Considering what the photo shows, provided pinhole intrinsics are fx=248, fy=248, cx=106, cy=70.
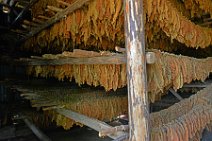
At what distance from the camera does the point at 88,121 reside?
3053mm

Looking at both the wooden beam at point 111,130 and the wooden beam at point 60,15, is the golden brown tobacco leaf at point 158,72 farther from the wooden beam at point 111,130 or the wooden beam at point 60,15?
the wooden beam at point 60,15

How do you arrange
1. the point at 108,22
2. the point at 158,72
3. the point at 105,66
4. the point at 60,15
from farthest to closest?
the point at 60,15 < the point at 108,22 < the point at 105,66 < the point at 158,72

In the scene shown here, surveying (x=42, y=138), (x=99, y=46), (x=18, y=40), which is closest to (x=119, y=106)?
→ (x=99, y=46)

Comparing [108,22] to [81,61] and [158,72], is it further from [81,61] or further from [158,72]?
[158,72]

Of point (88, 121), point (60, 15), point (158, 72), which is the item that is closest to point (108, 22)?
point (60, 15)

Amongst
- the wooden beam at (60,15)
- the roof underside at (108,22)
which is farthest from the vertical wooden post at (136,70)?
the wooden beam at (60,15)

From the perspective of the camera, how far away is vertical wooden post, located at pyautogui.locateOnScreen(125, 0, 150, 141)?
2.21 metres

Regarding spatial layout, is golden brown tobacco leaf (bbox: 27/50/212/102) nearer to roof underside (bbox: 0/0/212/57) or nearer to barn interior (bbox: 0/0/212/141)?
barn interior (bbox: 0/0/212/141)

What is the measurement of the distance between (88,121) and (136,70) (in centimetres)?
116

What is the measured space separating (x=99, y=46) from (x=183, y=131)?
2.46 metres

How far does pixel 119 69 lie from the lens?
2.78m

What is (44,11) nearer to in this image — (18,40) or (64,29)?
(64,29)

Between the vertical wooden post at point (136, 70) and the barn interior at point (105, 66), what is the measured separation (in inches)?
2.9

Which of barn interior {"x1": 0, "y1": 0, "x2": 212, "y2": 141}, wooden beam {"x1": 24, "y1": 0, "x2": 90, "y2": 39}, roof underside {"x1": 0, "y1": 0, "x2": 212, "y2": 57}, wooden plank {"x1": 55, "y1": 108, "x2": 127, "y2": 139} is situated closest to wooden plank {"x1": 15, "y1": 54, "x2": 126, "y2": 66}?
barn interior {"x1": 0, "y1": 0, "x2": 212, "y2": 141}
